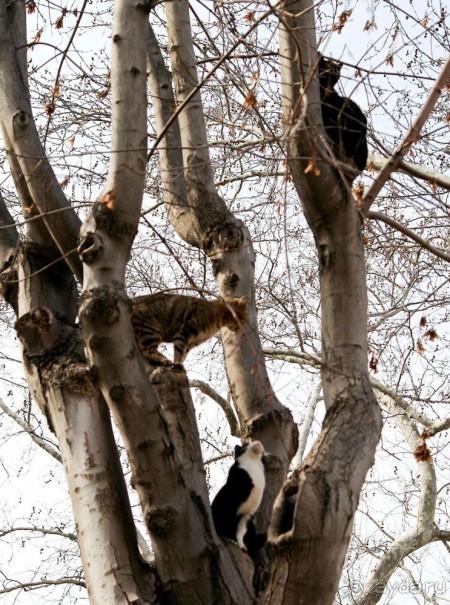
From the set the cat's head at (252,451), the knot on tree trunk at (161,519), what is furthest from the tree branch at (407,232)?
the knot on tree trunk at (161,519)

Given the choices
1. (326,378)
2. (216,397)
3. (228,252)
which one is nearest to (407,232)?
(326,378)

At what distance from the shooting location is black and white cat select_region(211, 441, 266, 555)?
4004mm

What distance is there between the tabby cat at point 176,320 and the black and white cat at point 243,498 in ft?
3.21

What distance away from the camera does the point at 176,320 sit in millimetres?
6133

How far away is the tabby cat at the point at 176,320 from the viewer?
5430 mm

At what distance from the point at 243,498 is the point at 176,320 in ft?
6.97

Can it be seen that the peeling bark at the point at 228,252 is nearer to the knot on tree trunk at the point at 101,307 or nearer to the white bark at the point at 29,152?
the white bark at the point at 29,152

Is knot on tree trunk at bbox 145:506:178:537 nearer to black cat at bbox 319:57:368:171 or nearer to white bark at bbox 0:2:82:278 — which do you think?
white bark at bbox 0:2:82:278

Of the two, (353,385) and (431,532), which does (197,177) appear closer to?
(353,385)

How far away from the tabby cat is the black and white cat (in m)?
0.98

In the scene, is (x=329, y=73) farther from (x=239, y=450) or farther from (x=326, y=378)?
(x=239, y=450)

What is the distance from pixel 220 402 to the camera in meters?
7.71

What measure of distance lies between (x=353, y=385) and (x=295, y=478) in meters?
0.46

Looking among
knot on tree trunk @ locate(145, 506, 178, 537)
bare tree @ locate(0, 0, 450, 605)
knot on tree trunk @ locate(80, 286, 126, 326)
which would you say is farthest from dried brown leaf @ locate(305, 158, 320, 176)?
knot on tree trunk @ locate(145, 506, 178, 537)
